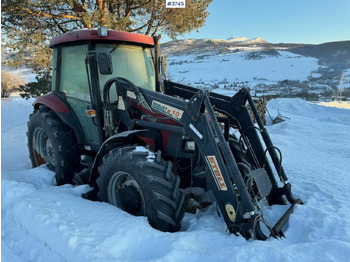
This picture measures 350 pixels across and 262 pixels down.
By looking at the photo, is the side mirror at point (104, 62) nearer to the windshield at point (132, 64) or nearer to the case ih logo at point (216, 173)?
the windshield at point (132, 64)

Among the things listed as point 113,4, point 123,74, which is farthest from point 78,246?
point 113,4

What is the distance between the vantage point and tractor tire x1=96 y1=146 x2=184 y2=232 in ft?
9.73

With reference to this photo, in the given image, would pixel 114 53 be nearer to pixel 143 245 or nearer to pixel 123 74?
pixel 123 74

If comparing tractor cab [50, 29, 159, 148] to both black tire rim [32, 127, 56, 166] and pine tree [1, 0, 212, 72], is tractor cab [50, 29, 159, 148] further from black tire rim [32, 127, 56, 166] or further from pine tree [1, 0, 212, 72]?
pine tree [1, 0, 212, 72]

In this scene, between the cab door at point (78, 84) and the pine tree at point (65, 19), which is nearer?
the cab door at point (78, 84)

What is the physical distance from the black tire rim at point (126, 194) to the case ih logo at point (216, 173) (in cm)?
85

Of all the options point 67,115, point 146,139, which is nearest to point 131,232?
point 146,139

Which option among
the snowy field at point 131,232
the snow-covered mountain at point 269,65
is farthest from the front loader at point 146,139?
the snow-covered mountain at point 269,65

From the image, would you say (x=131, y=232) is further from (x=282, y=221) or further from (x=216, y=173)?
(x=282, y=221)

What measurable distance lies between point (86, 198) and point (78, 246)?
1.31m

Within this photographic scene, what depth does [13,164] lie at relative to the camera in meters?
6.06

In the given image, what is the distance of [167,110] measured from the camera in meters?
3.45

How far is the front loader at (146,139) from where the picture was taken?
9.70 ft

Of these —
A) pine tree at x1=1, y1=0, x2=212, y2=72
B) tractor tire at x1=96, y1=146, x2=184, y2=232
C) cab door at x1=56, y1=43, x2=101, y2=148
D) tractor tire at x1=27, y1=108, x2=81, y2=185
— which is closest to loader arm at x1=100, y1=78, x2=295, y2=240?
tractor tire at x1=96, y1=146, x2=184, y2=232
